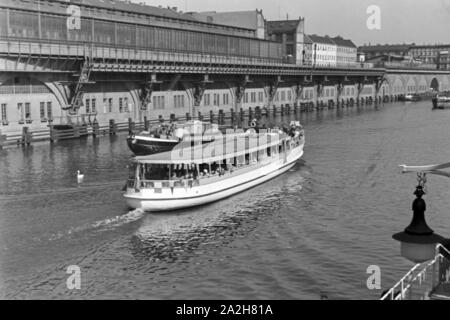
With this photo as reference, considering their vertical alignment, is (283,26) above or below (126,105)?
above

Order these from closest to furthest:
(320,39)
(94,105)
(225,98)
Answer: (94,105) → (225,98) → (320,39)

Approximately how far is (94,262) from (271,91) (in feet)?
302

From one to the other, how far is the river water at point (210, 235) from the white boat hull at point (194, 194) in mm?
539

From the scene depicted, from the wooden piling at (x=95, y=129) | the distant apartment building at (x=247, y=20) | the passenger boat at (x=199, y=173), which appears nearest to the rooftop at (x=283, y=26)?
the distant apartment building at (x=247, y=20)

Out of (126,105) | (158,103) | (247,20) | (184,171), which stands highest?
(247,20)

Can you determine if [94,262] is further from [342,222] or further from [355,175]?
[355,175]

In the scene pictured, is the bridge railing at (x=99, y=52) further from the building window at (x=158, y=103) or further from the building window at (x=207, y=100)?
the building window at (x=207, y=100)

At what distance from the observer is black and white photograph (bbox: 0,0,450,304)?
22953 mm

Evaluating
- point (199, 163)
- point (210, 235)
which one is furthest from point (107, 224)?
point (199, 163)

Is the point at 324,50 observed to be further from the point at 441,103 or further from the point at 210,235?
the point at 210,235

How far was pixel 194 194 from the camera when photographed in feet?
116

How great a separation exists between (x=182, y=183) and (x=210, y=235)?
5.77 metres

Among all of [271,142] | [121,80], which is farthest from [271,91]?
[271,142]

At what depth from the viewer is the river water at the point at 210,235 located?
76.1ft
